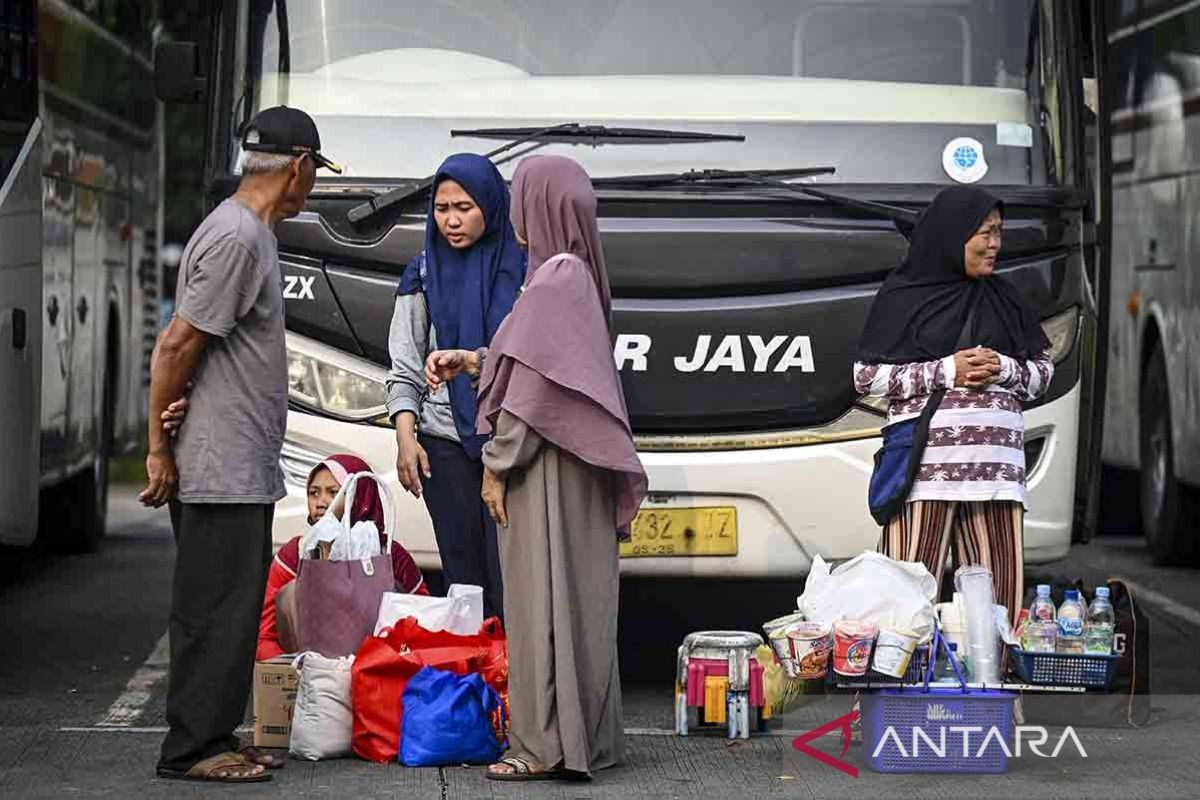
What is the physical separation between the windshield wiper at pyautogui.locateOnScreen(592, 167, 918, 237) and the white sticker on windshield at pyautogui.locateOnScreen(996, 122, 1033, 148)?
1.55 feet

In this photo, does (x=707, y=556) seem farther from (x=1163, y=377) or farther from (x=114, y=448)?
(x=114, y=448)

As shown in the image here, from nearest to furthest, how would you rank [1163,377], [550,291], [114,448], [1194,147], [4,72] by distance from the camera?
[550,291] → [4,72] → [1194,147] → [1163,377] → [114,448]

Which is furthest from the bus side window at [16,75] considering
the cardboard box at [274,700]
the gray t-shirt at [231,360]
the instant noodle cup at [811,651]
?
the instant noodle cup at [811,651]

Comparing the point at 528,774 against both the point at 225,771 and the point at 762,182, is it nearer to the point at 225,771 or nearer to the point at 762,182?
the point at 225,771

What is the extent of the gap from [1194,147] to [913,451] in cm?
496

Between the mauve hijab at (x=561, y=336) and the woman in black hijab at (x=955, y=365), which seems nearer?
the mauve hijab at (x=561, y=336)

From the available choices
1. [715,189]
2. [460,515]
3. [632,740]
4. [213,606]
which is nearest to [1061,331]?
[715,189]

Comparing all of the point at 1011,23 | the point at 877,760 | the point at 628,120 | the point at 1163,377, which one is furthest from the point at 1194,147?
the point at 877,760

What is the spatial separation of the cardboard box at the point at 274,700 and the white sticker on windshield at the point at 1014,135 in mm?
2835

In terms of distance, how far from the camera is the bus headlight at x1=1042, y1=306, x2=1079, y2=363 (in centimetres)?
834

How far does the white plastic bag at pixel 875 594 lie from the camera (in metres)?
7.21

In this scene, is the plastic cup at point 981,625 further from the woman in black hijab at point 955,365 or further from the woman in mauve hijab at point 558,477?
the woman in mauve hijab at point 558,477

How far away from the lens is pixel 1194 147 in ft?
40.2

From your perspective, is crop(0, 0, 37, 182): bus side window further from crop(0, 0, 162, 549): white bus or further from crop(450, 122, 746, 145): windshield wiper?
crop(450, 122, 746, 145): windshield wiper
